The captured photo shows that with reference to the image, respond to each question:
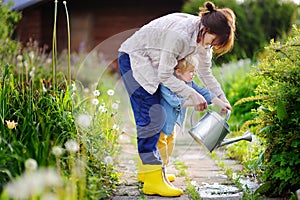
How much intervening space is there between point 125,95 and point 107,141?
0.55m

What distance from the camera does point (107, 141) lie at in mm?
3885

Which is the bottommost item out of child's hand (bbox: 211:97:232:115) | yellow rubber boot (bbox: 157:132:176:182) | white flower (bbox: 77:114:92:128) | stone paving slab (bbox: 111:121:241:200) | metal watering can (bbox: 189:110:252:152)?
stone paving slab (bbox: 111:121:241:200)

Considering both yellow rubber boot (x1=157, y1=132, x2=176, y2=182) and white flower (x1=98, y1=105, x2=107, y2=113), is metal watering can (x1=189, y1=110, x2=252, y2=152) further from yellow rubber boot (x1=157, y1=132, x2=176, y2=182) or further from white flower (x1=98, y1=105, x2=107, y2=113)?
white flower (x1=98, y1=105, x2=107, y2=113)

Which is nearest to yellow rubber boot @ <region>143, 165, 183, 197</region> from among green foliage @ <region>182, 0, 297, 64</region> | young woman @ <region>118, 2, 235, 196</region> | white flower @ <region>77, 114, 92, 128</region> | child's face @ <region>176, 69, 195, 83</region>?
young woman @ <region>118, 2, 235, 196</region>

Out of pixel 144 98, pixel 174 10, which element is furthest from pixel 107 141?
pixel 174 10

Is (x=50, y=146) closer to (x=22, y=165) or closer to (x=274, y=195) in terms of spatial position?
(x=22, y=165)

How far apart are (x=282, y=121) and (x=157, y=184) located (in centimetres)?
82

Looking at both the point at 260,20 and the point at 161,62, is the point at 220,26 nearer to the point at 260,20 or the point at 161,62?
the point at 161,62

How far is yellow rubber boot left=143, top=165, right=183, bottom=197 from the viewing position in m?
3.45

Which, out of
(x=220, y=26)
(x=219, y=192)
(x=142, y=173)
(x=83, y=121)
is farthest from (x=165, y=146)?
(x=220, y=26)

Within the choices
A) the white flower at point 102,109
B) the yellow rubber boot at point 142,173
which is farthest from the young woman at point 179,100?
the white flower at point 102,109

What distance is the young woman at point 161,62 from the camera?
3264 millimetres

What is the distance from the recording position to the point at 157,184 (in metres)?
3.49

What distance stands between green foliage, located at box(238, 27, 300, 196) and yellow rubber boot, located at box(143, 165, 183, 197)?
1.78 feet
